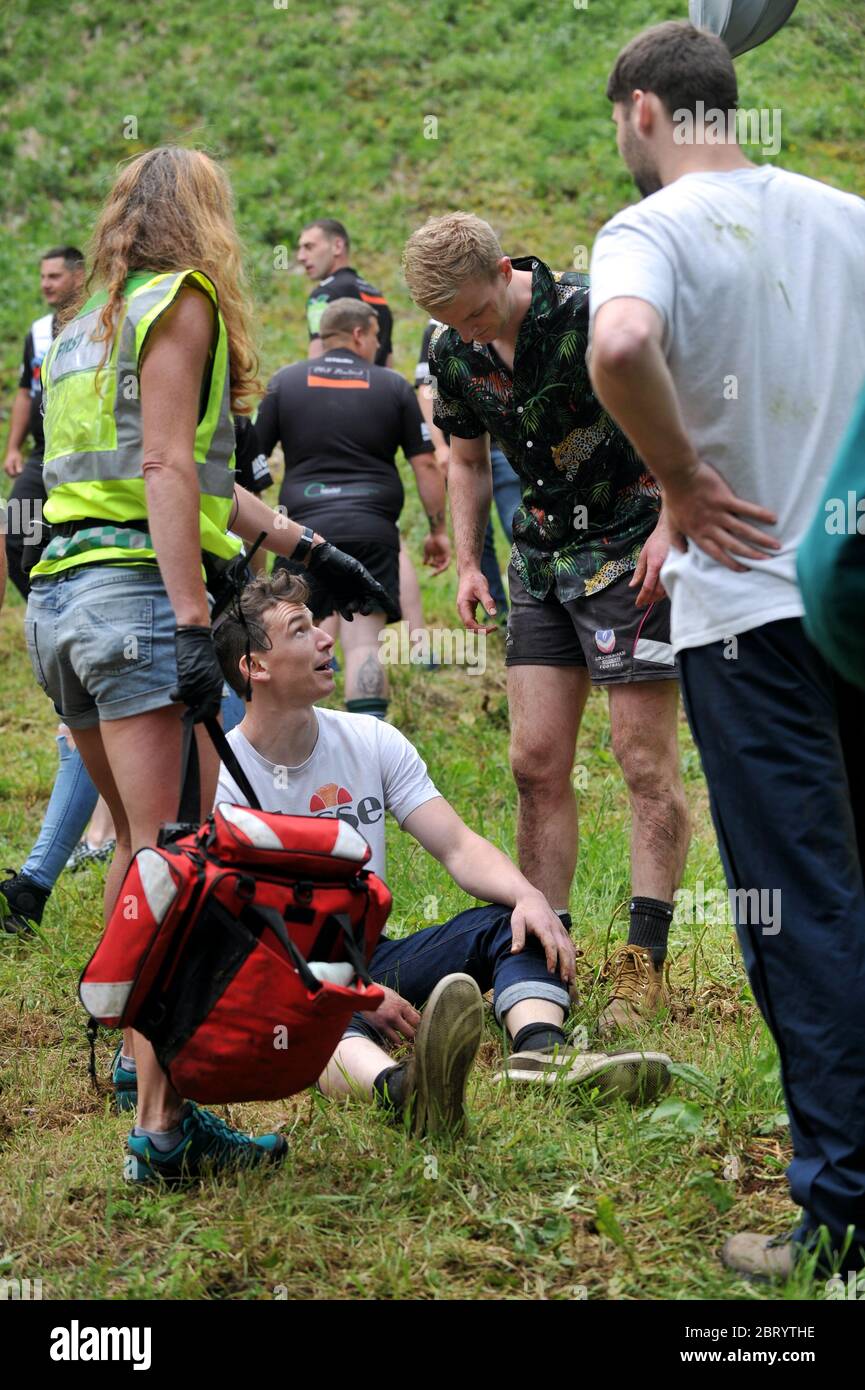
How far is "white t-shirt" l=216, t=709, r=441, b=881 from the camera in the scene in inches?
155

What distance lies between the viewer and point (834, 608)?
1.95 m

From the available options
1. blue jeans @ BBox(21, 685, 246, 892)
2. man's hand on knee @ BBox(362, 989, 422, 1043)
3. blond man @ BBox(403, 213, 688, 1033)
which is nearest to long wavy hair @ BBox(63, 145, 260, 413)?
blond man @ BBox(403, 213, 688, 1033)

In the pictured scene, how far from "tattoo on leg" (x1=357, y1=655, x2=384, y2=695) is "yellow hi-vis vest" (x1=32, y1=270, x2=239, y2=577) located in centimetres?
346

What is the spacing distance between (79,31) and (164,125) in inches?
131

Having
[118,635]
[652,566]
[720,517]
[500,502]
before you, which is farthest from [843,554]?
[500,502]

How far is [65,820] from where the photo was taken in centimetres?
516

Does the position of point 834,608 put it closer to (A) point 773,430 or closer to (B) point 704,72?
(A) point 773,430

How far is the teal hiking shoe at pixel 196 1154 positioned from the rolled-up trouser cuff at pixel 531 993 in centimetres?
75

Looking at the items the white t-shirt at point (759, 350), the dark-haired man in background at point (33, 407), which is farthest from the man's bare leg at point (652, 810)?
the dark-haired man in background at point (33, 407)

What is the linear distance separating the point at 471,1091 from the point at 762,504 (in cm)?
164

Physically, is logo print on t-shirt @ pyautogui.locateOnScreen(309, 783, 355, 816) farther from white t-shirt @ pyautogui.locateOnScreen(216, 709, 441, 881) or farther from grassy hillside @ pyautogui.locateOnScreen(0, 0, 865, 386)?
grassy hillside @ pyautogui.locateOnScreen(0, 0, 865, 386)

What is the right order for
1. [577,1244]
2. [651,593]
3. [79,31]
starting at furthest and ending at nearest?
[79,31]
[651,593]
[577,1244]

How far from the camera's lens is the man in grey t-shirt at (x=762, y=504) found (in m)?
2.46
